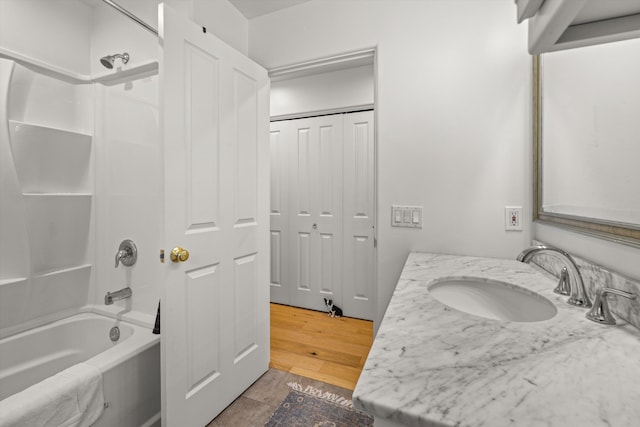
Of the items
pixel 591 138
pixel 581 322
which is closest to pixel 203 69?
pixel 591 138

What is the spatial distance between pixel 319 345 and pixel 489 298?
1533mm

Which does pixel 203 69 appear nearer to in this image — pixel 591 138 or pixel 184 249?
pixel 184 249

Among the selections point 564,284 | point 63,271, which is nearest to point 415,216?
point 564,284

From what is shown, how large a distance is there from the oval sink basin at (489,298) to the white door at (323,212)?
157cm

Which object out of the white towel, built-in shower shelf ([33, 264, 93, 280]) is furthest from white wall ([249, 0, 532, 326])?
built-in shower shelf ([33, 264, 93, 280])

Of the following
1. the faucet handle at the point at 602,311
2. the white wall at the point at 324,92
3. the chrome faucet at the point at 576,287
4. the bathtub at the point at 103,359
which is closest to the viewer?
the faucet handle at the point at 602,311

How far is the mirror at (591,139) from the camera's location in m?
0.73

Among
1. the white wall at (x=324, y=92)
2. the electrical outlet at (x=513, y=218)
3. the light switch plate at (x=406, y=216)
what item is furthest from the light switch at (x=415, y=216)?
the white wall at (x=324, y=92)

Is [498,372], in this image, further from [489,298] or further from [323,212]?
[323,212]

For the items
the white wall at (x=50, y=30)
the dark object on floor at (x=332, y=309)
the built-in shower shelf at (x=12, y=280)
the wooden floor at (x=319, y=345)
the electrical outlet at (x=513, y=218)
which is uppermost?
the white wall at (x=50, y=30)

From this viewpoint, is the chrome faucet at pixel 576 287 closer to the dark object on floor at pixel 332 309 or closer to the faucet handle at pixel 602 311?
the faucet handle at pixel 602 311

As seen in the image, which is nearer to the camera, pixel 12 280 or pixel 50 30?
pixel 12 280

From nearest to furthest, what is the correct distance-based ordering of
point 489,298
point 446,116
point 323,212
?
point 489,298 < point 446,116 < point 323,212

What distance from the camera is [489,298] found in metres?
1.09
